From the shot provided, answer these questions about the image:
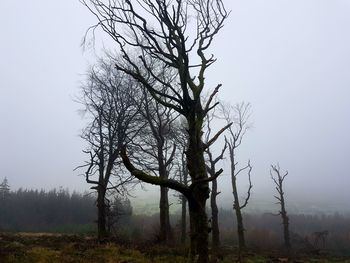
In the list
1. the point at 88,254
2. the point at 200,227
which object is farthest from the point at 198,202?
the point at 88,254

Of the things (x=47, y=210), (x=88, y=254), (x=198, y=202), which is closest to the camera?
(x=198, y=202)

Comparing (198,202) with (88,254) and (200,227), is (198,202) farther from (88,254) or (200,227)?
(88,254)

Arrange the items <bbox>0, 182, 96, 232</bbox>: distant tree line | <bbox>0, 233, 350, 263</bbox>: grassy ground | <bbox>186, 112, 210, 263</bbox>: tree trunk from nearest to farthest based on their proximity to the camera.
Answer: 1. <bbox>186, 112, 210, 263</bbox>: tree trunk
2. <bbox>0, 233, 350, 263</bbox>: grassy ground
3. <bbox>0, 182, 96, 232</bbox>: distant tree line

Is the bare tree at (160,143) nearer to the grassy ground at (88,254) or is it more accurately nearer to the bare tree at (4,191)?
the grassy ground at (88,254)

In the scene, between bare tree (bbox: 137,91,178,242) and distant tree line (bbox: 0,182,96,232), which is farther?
distant tree line (bbox: 0,182,96,232)

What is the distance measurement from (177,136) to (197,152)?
63.4 ft

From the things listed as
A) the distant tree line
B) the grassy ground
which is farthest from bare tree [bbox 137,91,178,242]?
the distant tree line

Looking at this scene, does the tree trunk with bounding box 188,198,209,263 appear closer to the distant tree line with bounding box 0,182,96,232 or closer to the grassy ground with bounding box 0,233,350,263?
the grassy ground with bounding box 0,233,350,263

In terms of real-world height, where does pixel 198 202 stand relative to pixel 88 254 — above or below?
above

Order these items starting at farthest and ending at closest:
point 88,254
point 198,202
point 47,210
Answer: point 47,210 < point 88,254 < point 198,202

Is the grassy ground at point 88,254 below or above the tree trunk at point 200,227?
below

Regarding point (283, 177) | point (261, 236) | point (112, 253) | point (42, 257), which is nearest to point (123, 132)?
point (112, 253)

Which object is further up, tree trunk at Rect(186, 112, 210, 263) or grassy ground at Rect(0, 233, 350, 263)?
tree trunk at Rect(186, 112, 210, 263)

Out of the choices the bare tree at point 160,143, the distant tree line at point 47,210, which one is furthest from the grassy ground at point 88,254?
the distant tree line at point 47,210
